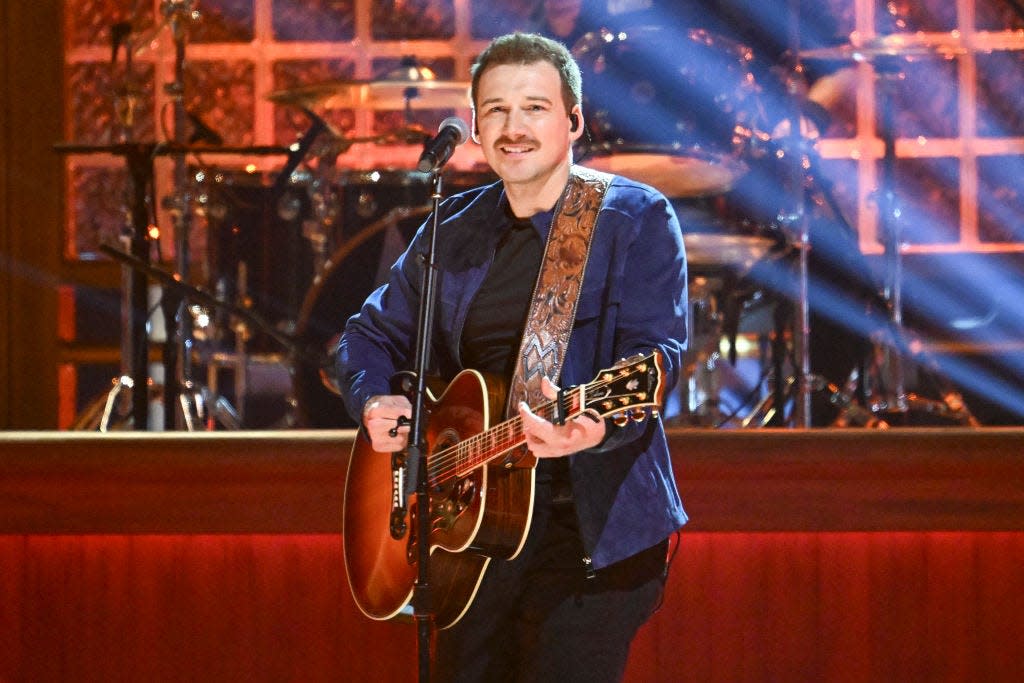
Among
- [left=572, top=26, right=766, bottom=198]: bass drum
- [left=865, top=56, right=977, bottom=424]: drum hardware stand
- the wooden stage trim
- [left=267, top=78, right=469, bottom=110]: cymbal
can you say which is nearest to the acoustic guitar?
the wooden stage trim

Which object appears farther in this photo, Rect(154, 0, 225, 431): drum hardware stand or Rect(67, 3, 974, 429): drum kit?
Rect(154, 0, 225, 431): drum hardware stand

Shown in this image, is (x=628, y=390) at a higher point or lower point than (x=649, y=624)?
higher

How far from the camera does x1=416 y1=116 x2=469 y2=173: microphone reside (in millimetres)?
2191

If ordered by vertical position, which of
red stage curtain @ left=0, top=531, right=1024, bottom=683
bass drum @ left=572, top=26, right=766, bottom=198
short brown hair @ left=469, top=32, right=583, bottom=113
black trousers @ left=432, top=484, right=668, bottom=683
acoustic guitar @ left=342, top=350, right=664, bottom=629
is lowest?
red stage curtain @ left=0, top=531, right=1024, bottom=683

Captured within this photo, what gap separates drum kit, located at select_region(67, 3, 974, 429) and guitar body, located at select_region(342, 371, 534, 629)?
1.87 m

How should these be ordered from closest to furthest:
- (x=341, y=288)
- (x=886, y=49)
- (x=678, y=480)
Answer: (x=678, y=480) → (x=886, y=49) → (x=341, y=288)

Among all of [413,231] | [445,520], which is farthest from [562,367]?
[413,231]

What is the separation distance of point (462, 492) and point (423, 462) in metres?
0.09

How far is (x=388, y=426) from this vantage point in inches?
87.7

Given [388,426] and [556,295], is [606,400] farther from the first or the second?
[388,426]

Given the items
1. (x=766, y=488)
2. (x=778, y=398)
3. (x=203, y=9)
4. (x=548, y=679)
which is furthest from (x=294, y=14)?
(x=548, y=679)

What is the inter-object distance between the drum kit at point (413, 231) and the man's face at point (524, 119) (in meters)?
2.21

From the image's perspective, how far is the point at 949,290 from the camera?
5.99 metres

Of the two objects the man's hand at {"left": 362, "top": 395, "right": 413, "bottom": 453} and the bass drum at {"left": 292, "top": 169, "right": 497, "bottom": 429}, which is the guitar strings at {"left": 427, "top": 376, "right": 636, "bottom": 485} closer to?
the man's hand at {"left": 362, "top": 395, "right": 413, "bottom": 453}
